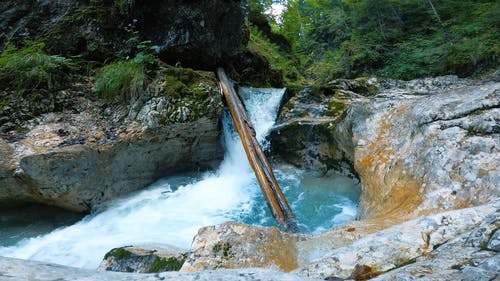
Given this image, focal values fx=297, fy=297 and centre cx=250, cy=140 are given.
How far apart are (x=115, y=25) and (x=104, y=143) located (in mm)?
3115

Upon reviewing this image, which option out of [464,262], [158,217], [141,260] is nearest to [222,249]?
[141,260]

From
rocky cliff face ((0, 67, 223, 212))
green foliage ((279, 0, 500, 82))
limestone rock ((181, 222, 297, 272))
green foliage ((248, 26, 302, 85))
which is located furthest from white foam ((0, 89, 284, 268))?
green foliage ((248, 26, 302, 85))

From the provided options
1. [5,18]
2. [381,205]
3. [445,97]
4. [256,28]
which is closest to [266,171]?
[381,205]

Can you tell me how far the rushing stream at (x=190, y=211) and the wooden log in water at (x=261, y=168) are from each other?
11.0 inches

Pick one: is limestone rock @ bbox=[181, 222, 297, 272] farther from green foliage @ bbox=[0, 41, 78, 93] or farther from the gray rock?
green foliage @ bbox=[0, 41, 78, 93]

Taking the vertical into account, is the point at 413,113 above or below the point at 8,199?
above

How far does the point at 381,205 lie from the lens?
363cm

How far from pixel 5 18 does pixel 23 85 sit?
2054mm

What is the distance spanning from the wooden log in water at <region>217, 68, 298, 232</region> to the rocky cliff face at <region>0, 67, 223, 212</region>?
0.46 metres

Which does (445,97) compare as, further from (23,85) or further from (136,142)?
(23,85)

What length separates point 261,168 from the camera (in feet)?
17.2

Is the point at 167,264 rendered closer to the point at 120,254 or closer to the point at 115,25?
the point at 120,254

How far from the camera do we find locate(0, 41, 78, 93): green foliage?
5.30m

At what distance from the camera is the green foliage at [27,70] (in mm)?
5297
